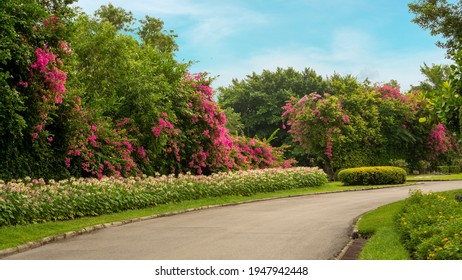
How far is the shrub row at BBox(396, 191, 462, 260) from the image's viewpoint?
7.11 m

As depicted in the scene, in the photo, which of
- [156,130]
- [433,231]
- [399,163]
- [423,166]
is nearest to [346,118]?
[399,163]

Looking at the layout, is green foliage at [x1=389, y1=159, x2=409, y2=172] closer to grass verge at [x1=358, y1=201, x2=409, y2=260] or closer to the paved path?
the paved path

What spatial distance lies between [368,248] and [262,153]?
23.7m

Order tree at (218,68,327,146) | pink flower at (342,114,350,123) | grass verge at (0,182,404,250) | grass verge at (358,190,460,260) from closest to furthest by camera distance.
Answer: grass verge at (358,190,460,260) → grass verge at (0,182,404,250) → pink flower at (342,114,350,123) → tree at (218,68,327,146)

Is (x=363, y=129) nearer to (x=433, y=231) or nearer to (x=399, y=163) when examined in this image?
(x=399, y=163)

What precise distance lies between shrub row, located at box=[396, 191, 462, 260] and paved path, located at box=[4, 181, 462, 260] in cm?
137

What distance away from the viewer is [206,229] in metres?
12.8

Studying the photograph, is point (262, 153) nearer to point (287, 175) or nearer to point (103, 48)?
point (287, 175)

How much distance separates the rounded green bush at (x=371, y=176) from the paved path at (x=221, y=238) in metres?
14.6

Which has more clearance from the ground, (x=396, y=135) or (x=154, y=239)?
(x=396, y=135)

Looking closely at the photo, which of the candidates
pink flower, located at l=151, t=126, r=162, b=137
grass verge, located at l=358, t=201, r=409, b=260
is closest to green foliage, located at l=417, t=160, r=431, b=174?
pink flower, located at l=151, t=126, r=162, b=137

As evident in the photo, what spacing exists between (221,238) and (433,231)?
4525 mm

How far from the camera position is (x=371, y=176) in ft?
103

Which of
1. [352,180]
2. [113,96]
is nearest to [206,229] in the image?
[113,96]
